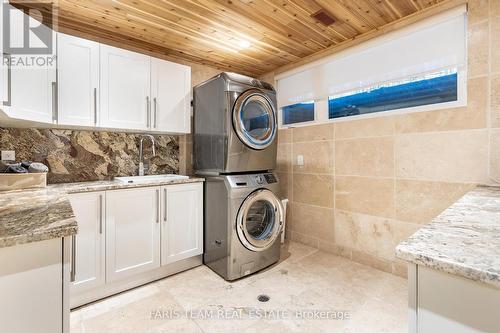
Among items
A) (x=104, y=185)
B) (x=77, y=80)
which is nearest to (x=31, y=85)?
(x=77, y=80)

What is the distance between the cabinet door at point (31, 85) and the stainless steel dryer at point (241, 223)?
145 cm

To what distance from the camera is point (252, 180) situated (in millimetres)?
2350

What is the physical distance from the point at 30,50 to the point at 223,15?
1465mm

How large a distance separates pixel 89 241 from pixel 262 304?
56.2 inches

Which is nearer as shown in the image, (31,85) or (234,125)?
(31,85)

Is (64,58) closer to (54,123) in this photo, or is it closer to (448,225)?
(54,123)

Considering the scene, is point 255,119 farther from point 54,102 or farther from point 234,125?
point 54,102

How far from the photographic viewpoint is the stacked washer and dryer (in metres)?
2.23

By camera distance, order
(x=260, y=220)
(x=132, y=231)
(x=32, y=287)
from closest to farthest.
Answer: (x=32, y=287), (x=132, y=231), (x=260, y=220)

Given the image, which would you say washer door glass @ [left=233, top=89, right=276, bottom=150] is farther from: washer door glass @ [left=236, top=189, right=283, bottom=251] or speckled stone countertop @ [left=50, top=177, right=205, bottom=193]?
speckled stone countertop @ [left=50, top=177, right=205, bottom=193]

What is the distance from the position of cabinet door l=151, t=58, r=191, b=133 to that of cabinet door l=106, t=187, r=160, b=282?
78cm

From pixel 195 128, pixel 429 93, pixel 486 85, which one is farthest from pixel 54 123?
pixel 486 85

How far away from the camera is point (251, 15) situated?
206 cm

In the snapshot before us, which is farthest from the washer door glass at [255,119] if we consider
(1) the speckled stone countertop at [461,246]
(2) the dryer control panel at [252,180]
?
(1) the speckled stone countertop at [461,246]
